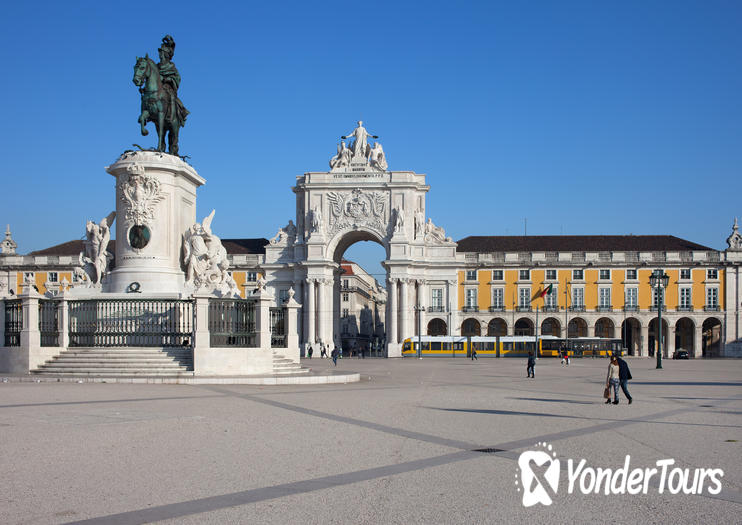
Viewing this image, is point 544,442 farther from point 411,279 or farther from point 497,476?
point 411,279

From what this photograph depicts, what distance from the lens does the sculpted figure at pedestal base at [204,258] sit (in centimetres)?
2416

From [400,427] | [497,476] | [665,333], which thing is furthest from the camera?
[665,333]

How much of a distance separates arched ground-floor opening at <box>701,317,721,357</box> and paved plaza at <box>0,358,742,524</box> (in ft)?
224

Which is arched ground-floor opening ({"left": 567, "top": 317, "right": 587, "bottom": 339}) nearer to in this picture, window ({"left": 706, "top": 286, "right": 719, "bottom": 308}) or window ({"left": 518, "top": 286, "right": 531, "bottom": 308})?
window ({"left": 518, "top": 286, "right": 531, "bottom": 308})

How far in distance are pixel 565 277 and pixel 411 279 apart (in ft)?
53.5

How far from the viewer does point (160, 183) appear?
23.8 meters

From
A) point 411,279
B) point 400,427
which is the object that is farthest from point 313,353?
point 400,427

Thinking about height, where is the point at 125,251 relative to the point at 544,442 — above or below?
above

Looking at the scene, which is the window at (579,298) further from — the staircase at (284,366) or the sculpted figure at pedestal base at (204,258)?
the sculpted figure at pedestal base at (204,258)

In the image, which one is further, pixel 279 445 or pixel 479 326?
pixel 479 326

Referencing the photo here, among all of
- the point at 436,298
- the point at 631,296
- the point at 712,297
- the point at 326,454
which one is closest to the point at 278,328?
the point at 326,454

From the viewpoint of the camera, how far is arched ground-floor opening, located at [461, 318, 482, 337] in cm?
8300

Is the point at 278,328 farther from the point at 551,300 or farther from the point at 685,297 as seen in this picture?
the point at 685,297

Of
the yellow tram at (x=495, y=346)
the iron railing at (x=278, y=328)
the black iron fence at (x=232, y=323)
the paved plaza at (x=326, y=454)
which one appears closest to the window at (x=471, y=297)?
the yellow tram at (x=495, y=346)
